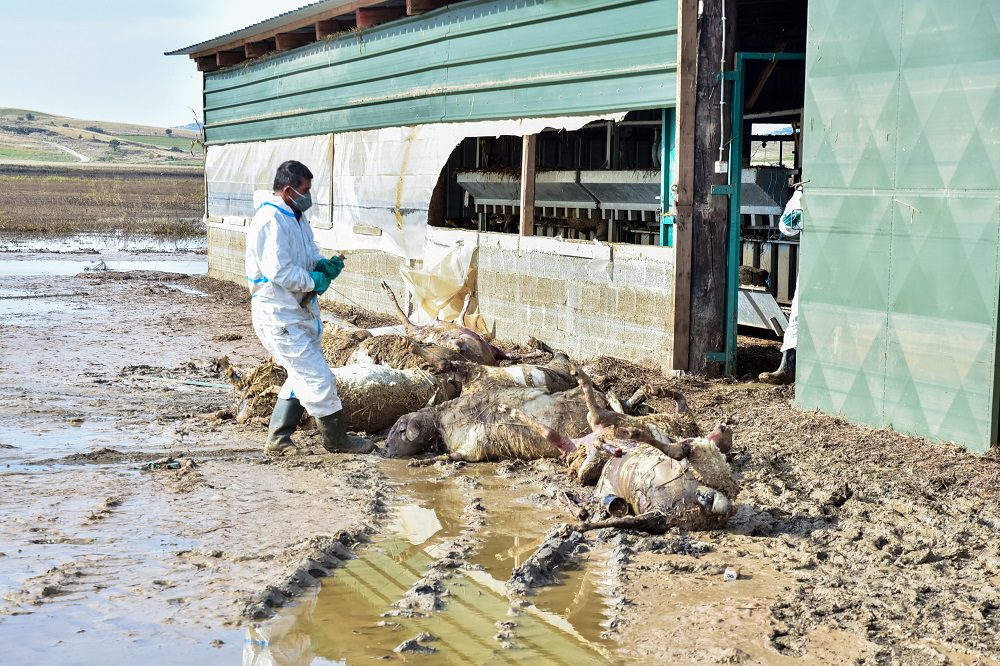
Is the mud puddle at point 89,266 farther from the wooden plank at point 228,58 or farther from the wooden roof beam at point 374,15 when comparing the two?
the wooden roof beam at point 374,15

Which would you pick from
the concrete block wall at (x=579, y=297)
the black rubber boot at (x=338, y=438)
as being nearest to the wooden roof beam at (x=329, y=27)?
the concrete block wall at (x=579, y=297)

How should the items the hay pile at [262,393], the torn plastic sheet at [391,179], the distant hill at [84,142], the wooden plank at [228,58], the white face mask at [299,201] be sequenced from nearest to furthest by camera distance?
the white face mask at [299,201] → the hay pile at [262,393] → the torn plastic sheet at [391,179] → the wooden plank at [228,58] → the distant hill at [84,142]

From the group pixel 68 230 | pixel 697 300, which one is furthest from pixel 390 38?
pixel 68 230

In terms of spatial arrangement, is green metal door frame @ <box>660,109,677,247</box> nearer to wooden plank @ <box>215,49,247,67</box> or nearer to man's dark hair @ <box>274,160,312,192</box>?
man's dark hair @ <box>274,160,312,192</box>

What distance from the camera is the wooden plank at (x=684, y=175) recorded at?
10.6 meters

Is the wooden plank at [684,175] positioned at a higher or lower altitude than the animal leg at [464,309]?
higher

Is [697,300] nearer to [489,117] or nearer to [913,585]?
[489,117]

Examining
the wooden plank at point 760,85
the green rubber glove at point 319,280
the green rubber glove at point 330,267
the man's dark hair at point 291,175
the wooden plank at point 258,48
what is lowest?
the green rubber glove at point 319,280

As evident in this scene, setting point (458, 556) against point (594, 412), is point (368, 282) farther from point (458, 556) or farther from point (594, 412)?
point (458, 556)

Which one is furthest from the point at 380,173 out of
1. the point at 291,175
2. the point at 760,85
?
the point at 291,175

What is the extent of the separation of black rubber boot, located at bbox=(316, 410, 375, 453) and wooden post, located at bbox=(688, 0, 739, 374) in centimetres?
344

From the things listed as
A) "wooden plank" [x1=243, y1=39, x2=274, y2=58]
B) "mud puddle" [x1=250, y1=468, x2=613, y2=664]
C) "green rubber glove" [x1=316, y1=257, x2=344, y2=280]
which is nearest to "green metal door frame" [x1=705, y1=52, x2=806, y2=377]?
"green rubber glove" [x1=316, y1=257, x2=344, y2=280]

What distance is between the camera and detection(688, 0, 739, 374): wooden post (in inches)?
416

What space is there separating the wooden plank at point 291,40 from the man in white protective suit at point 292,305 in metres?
12.4
